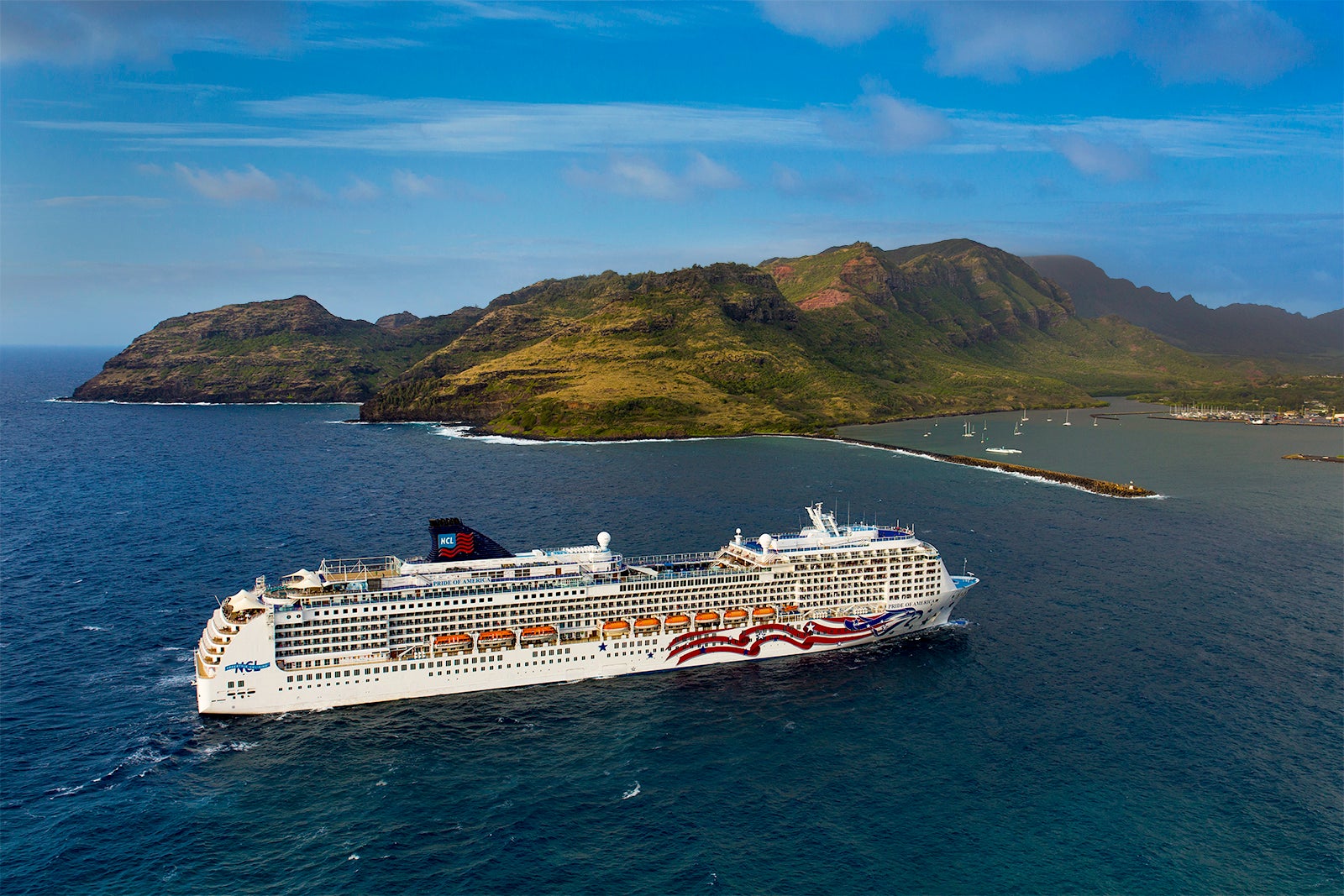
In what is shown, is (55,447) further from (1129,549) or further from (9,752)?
(1129,549)

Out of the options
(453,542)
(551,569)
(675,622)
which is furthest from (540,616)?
(675,622)

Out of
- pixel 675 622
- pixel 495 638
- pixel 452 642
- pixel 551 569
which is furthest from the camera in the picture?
pixel 675 622

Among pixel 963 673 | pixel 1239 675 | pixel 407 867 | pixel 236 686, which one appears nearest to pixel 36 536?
pixel 236 686

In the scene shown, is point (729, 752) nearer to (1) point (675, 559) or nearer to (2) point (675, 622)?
(2) point (675, 622)

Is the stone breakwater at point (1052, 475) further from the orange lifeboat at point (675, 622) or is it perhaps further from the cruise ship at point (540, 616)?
the orange lifeboat at point (675, 622)

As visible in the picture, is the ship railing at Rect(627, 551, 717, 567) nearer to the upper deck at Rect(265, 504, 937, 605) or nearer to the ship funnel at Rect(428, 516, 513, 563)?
the upper deck at Rect(265, 504, 937, 605)

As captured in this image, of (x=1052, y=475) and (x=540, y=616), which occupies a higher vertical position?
(x=1052, y=475)
